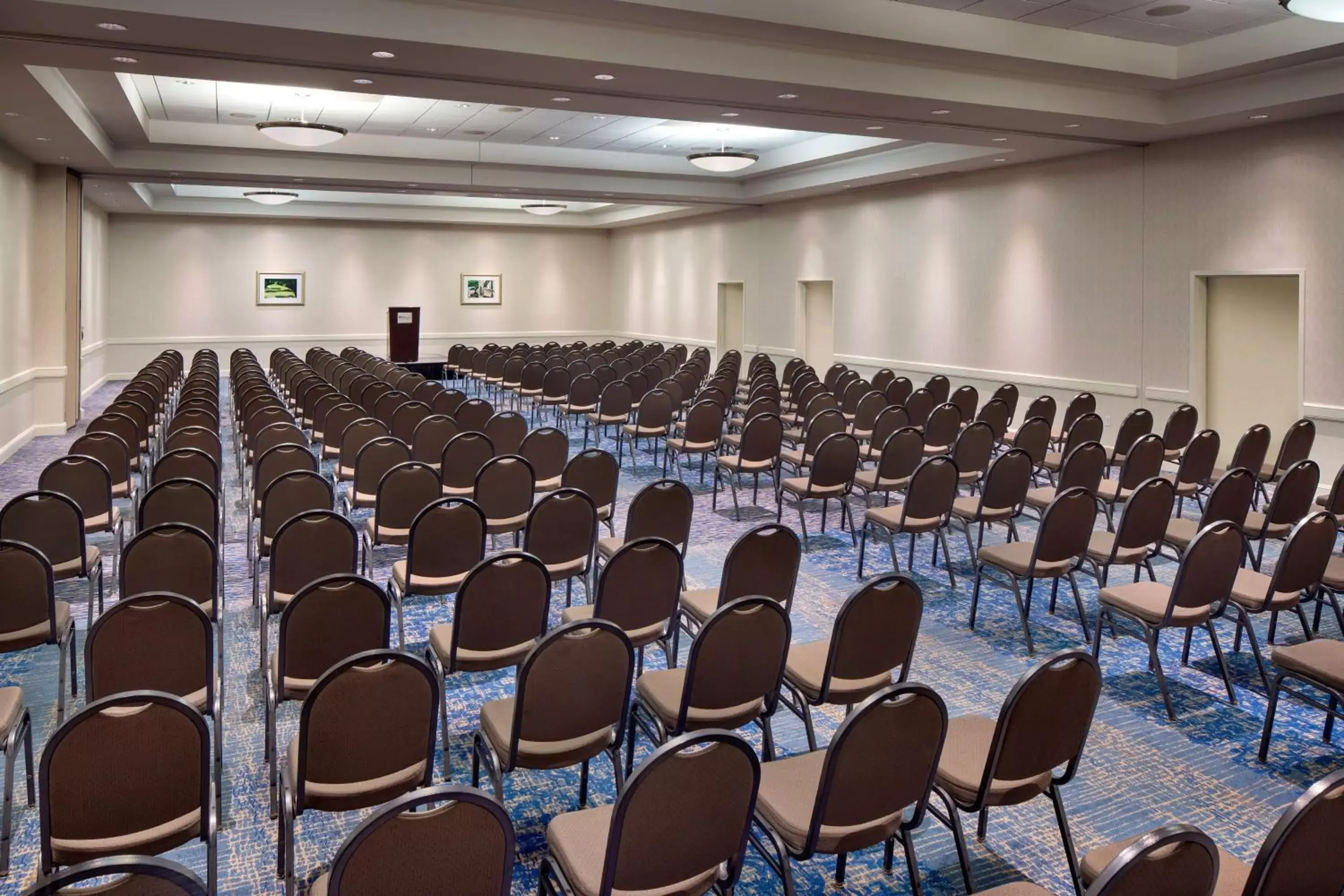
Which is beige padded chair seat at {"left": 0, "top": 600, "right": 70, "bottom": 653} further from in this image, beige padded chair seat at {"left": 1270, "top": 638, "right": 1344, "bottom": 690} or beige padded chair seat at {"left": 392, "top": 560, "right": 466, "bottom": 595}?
beige padded chair seat at {"left": 1270, "top": 638, "right": 1344, "bottom": 690}

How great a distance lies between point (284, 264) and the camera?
23.0 m

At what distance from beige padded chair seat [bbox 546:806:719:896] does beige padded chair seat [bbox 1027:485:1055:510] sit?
16.9 ft

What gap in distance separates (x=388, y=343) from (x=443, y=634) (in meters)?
20.8

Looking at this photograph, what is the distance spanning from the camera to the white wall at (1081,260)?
9602 millimetres

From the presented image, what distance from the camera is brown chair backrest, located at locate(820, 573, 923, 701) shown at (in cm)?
363

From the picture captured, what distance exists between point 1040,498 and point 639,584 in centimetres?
416

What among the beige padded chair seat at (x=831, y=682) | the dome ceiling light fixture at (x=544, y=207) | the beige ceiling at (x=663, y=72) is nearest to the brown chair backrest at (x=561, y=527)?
the beige padded chair seat at (x=831, y=682)

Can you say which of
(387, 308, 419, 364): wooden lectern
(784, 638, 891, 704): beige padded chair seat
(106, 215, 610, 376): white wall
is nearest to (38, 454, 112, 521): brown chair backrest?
(784, 638, 891, 704): beige padded chair seat

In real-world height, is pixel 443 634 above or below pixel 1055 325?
below

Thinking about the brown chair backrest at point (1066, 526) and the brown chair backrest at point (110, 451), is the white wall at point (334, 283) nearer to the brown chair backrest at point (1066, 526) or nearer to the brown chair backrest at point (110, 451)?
the brown chair backrest at point (110, 451)

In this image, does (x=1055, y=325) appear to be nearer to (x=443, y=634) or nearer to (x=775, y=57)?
(x=775, y=57)

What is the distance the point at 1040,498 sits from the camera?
728cm

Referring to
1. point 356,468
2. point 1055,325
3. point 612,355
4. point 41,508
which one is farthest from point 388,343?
point 41,508

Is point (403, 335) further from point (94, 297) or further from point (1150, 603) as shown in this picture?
point (1150, 603)
